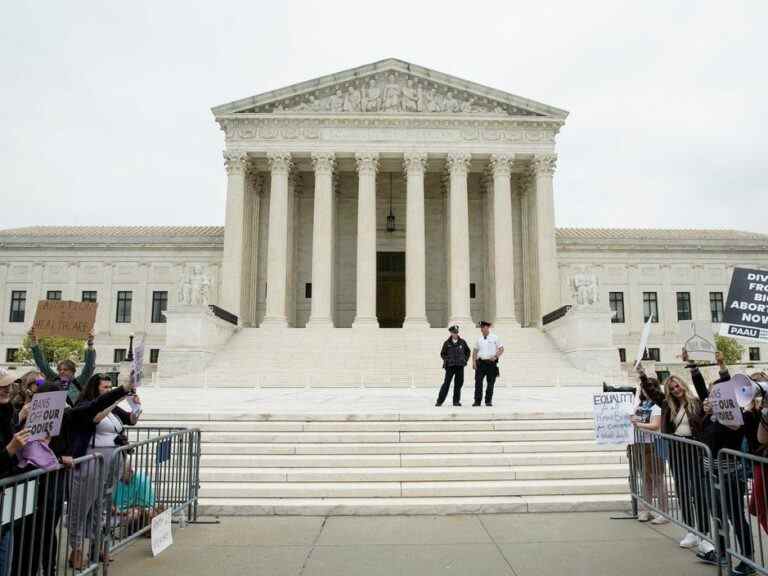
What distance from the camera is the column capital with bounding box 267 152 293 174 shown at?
3819 cm

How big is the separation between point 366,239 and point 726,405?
31996 millimetres

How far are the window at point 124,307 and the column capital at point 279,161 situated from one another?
61.9 ft

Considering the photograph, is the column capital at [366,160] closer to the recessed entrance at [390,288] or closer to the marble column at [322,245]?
the marble column at [322,245]

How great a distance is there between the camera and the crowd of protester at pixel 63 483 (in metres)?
5.25

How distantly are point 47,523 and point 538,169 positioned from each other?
36477 millimetres

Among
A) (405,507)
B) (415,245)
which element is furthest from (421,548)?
(415,245)

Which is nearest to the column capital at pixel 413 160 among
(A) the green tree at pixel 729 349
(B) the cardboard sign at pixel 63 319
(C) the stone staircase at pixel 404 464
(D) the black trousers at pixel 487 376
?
(A) the green tree at pixel 729 349

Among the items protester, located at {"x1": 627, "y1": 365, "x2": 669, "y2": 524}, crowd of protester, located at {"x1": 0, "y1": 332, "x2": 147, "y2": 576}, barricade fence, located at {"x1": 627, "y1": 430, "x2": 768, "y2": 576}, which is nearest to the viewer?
crowd of protester, located at {"x1": 0, "y1": 332, "x2": 147, "y2": 576}

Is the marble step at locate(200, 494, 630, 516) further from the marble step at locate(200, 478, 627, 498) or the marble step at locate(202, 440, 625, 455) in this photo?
the marble step at locate(202, 440, 625, 455)

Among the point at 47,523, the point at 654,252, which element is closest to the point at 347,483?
the point at 47,523

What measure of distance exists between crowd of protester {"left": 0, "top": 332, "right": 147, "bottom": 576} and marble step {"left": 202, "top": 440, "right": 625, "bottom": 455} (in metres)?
3.39

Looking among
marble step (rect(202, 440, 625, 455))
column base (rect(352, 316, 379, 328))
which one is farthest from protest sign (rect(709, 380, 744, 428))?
column base (rect(352, 316, 379, 328))

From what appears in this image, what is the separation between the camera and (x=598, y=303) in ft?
102

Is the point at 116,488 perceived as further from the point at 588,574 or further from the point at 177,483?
the point at 588,574
